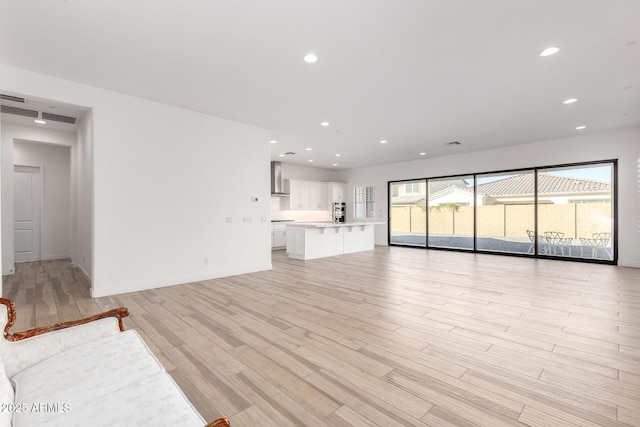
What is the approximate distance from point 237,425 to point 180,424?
2.60ft

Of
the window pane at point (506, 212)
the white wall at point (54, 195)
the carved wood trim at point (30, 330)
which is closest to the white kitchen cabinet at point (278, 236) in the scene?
the white wall at point (54, 195)

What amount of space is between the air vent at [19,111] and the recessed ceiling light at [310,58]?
200 inches

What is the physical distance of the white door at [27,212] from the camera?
696 centimetres

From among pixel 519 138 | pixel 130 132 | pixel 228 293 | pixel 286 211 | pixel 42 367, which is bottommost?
pixel 228 293

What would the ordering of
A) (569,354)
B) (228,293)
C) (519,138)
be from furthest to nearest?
1. (519,138)
2. (228,293)
3. (569,354)

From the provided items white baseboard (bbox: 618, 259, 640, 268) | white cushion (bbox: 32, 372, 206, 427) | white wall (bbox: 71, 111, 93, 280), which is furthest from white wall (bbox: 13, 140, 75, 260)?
white baseboard (bbox: 618, 259, 640, 268)

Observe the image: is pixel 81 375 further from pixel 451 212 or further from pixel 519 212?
pixel 451 212

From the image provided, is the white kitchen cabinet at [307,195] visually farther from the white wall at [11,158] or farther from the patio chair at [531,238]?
the patio chair at [531,238]

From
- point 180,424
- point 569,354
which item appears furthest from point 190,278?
point 569,354

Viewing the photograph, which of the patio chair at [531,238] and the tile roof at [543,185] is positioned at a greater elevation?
the tile roof at [543,185]

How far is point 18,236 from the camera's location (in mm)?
6992

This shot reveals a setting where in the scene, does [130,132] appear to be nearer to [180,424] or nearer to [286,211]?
[180,424]

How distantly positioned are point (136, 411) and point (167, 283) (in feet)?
13.8

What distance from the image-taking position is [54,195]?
7355 mm
